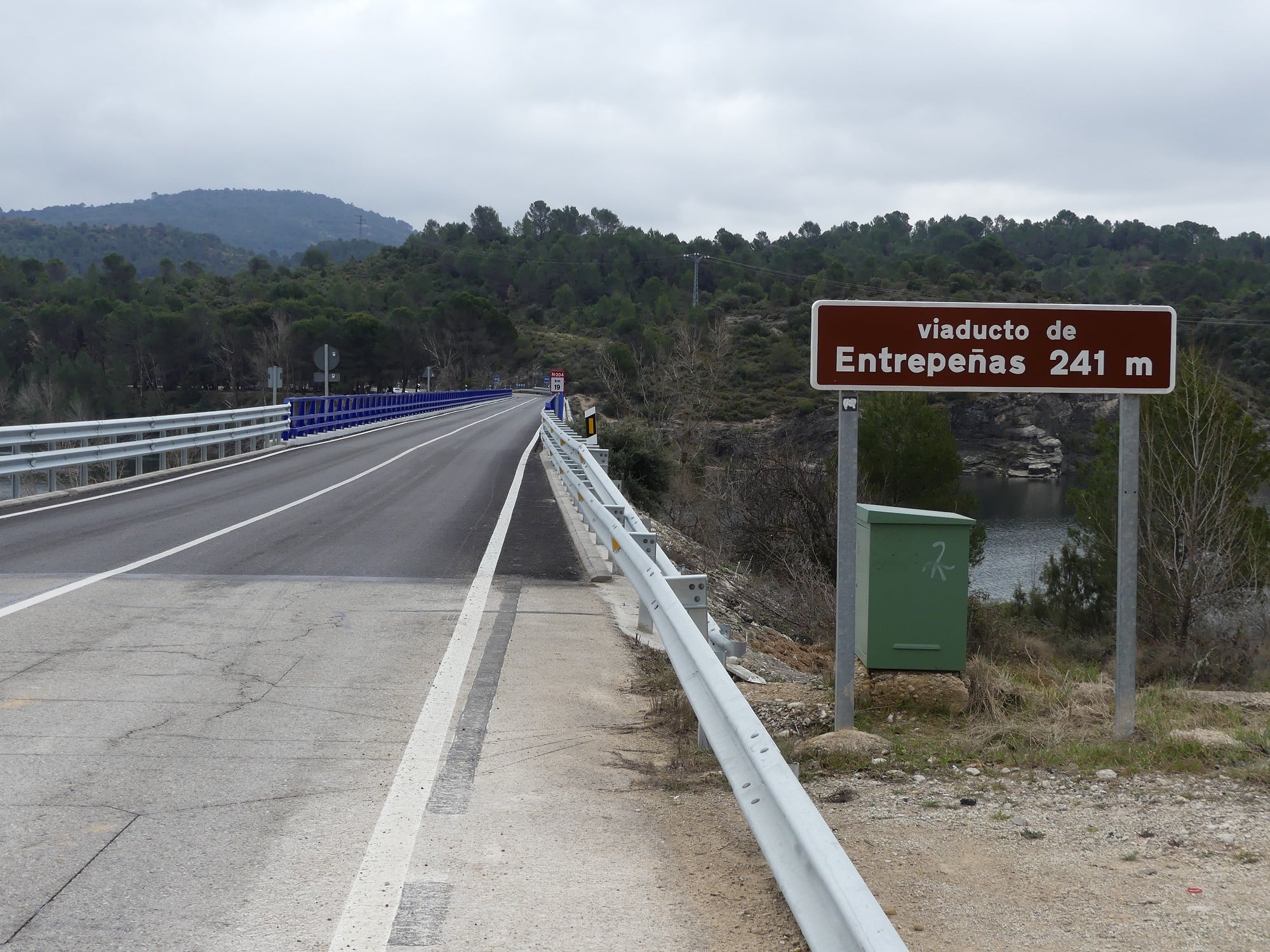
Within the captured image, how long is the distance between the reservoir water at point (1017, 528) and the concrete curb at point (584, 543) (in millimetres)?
17551

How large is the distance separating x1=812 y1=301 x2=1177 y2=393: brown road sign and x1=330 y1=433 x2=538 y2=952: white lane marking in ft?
8.65

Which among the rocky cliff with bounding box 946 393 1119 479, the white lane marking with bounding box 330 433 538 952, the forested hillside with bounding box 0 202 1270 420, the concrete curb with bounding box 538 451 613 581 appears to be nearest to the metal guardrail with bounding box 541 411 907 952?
the white lane marking with bounding box 330 433 538 952

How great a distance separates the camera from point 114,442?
72.1 feet

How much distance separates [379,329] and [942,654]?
95731 millimetres

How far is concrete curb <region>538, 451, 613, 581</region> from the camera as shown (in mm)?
11172

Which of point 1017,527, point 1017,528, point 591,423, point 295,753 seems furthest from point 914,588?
point 1017,527

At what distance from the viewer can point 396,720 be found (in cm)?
595

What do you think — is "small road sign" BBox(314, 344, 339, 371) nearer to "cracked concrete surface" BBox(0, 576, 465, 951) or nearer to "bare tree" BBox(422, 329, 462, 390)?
"cracked concrete surface" BBox(0, 576, 465, 951)

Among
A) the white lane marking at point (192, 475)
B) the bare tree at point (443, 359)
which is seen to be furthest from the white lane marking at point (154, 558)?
the bare tree at point (443, 359)

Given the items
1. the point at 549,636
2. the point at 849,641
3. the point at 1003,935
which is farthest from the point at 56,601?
the point at 1003,935

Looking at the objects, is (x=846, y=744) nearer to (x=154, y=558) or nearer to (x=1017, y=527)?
(x=154, y=558)

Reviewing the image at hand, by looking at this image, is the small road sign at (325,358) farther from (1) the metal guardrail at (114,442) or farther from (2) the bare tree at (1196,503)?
(2) the bare tree at (1196,503)

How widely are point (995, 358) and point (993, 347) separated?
0.06 m

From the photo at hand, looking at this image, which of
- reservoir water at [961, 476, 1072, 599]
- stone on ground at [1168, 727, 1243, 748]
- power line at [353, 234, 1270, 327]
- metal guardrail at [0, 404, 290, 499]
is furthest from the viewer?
power line at [353, 234, 1270, 327]
